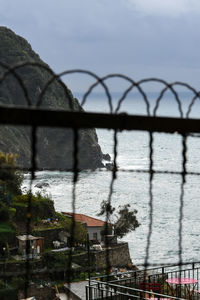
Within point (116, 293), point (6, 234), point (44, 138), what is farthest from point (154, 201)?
point (116, 293)

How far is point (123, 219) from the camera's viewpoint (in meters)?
46.0

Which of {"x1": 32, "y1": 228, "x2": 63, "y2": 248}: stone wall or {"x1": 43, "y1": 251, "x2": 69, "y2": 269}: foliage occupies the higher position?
{"x1": 32, "y1": 228, "x2": 63, "y2": 248}: stone wall

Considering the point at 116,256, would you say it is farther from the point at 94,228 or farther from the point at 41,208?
the point at 41,208

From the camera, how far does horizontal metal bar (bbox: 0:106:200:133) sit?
1.12m

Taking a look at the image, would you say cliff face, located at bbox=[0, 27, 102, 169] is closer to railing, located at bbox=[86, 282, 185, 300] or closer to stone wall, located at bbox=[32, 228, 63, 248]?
stone wall, located at bbox=[32, 228, 63, 248]

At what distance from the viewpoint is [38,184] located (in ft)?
177

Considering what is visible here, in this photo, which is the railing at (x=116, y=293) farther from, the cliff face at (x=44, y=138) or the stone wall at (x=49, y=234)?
the cliff face at (x=44, y=138)

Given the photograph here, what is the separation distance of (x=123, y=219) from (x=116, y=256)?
10.2m

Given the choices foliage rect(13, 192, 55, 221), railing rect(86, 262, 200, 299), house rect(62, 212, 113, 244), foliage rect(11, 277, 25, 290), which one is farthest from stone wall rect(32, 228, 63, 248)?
railing rect(86, 262, 200, 299)

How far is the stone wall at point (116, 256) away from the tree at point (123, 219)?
3.98m

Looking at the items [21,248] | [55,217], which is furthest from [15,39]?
[21,248]

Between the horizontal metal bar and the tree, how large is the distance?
129 feet

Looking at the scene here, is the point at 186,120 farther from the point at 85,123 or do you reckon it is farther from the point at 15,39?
the point at 15,39

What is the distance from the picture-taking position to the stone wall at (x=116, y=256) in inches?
1372
